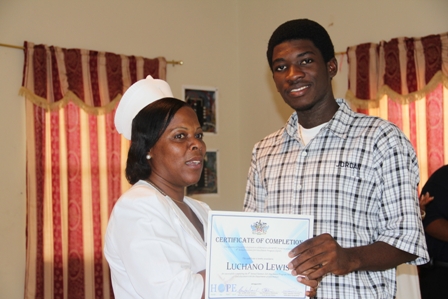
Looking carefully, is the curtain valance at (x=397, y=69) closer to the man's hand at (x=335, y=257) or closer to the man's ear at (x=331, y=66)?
the man's ear at (x=331, y=66)

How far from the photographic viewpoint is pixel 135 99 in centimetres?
215

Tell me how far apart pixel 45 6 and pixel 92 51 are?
2.05 ft

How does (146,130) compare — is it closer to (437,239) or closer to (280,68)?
(280,68)

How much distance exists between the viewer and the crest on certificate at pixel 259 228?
67.4 inches

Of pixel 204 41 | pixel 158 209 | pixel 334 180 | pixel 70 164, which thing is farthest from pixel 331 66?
pixel 204 41

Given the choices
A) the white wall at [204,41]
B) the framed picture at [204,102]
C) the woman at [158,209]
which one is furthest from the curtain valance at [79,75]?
the woman at [158,209]

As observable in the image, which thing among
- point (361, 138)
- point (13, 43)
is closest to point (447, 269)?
point (361, 138)

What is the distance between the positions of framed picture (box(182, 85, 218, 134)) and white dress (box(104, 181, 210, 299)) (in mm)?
3966

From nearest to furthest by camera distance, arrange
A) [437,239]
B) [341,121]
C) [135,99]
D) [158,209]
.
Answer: [158,209], [341,121], [135,99], [437,239]

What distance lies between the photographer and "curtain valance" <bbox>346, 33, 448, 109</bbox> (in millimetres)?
4332

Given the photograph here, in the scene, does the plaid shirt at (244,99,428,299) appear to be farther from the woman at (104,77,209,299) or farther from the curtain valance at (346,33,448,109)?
the curtain valance at (346,33,448,109)

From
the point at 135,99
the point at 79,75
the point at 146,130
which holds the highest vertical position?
the point at 79,75

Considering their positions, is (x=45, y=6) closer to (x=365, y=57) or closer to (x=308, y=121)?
(x=365, y=57)

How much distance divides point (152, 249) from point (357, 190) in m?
0.78
